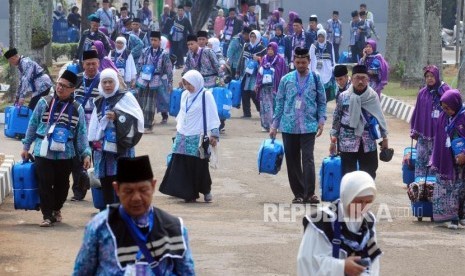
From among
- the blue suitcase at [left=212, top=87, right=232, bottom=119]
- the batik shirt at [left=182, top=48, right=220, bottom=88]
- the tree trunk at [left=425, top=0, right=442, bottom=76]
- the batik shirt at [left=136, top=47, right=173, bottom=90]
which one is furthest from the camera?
the tree trunk at [left=425, top=0, right=442, bottom=76]

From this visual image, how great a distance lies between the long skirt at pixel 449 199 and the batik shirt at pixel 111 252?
24.5 ft

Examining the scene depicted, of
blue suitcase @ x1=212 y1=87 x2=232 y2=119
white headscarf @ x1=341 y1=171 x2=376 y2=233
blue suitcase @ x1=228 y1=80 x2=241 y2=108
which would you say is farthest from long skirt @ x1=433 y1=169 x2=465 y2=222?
blue suitcase @ x1=228 y1=80 x2=241 y2=108

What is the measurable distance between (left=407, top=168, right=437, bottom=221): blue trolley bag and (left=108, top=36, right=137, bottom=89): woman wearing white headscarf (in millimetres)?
9520

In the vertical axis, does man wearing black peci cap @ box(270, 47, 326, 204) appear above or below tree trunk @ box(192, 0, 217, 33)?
above

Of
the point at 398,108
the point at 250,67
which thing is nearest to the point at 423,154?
the point at 250,67

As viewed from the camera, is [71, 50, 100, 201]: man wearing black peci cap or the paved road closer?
the paved road

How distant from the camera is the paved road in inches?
447

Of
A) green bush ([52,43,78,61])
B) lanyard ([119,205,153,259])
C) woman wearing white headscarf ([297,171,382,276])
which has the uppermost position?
lanyard ([119,205,153,259])

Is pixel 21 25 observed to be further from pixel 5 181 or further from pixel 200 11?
pixel 200 11

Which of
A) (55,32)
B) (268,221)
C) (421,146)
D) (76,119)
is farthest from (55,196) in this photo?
(55,32)

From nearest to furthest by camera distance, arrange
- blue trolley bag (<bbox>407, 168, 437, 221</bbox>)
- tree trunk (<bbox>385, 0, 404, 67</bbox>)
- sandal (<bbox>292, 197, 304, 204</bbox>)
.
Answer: blue trolley bag (<bbox>407, 168, 437, 221</bbox>), sandal (<bbox>292, 197, 304, 204</bbox>), tree trunk (<bbox>385, 0, 404, 67</bbox>)

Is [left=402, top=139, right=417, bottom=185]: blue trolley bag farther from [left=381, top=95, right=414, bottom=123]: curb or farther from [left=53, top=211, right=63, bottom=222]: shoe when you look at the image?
[left=381, top=95, right=414, bottom=123]: curb

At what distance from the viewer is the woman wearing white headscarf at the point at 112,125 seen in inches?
508

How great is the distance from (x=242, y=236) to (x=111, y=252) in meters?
6.54
